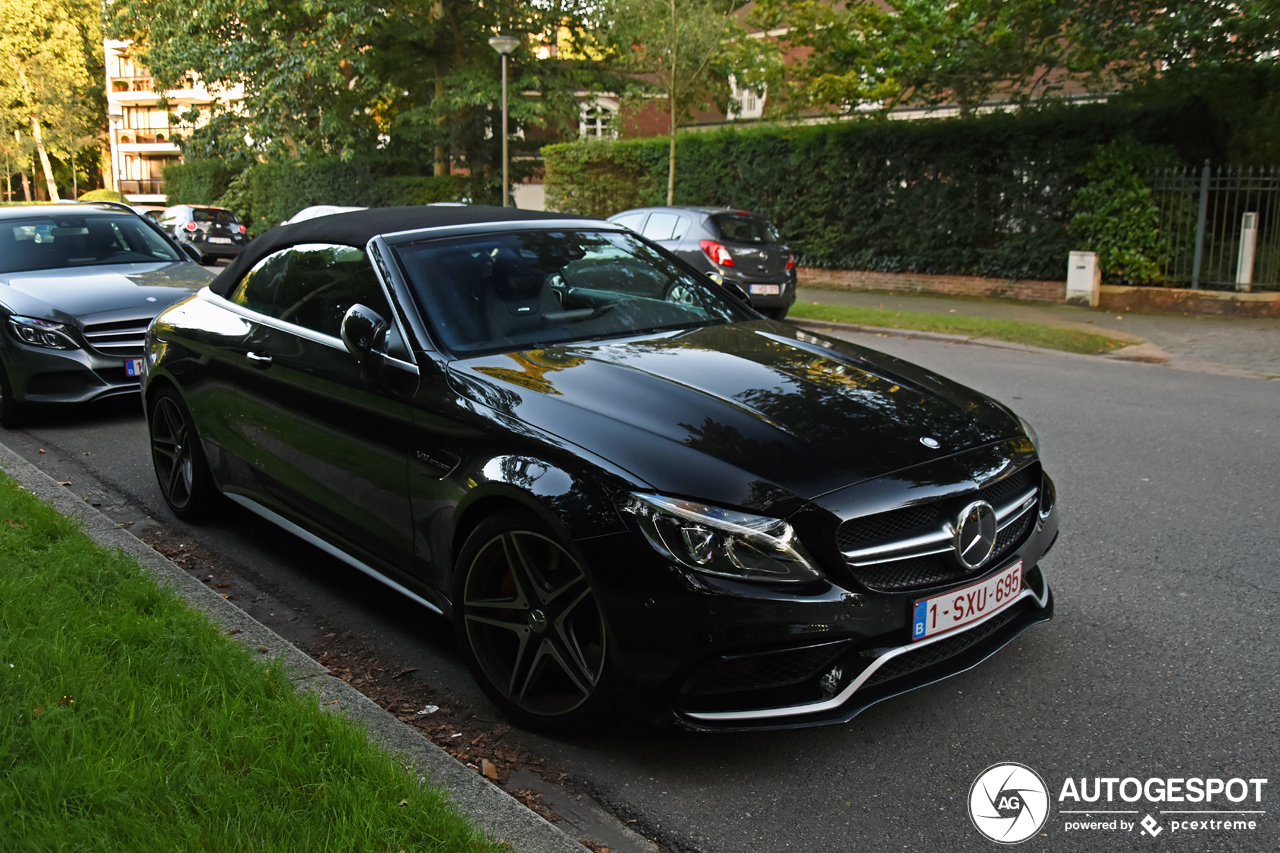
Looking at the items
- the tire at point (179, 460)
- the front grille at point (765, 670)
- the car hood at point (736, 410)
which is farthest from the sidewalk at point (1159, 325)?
the tire at point (179, 460)

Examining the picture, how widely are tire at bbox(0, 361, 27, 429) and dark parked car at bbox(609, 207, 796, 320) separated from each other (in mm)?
8731

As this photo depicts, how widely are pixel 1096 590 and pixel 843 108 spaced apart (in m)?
A: 20.6

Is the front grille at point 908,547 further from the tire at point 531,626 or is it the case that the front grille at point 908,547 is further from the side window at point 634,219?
the side window at point 634,219

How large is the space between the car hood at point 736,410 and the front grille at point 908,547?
0.47 ft

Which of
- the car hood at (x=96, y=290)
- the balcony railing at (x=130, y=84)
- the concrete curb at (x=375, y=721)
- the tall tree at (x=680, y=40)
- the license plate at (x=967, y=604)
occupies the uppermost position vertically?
the balcony railing at (x=130, y=84)

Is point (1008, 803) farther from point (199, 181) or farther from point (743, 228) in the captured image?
point (199, 181)

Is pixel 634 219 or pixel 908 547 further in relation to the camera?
pixel 634 219

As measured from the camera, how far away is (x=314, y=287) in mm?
4762

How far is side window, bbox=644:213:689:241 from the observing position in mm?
16109

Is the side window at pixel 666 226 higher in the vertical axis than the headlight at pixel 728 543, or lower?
higher

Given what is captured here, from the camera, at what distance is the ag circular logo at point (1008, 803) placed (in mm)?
2975

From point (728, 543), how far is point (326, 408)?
6.57 ft

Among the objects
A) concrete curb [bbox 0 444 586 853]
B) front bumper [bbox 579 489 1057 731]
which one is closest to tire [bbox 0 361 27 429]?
concrete curb [bbox 0 444 586 853]

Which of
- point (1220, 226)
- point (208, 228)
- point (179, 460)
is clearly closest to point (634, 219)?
point (1220, 226)
